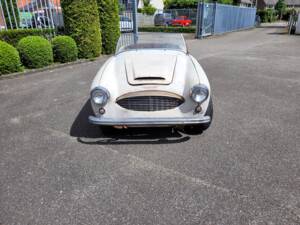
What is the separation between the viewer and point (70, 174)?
8.95 ft

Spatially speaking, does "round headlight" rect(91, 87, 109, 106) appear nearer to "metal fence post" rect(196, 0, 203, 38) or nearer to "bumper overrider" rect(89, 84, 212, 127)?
"bumper overrider" rect(89, 84, 212, 127)

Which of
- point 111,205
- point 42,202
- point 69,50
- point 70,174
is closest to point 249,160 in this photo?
point 111,205

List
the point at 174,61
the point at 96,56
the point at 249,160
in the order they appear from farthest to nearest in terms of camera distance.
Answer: the point at 96,56 < the point at 174,61 < the point at 249,160

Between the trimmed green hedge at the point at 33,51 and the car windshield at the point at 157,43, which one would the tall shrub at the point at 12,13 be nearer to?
the trimmed green hedge at the point at 33,51

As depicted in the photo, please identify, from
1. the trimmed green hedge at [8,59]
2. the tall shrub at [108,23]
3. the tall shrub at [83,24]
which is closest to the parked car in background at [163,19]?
the tall shrub at [108,23]

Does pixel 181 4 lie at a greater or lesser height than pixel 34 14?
greater

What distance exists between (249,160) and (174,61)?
5.72 feet

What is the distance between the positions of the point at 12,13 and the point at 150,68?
24.8 ft

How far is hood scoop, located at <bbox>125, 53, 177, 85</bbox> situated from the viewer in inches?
126

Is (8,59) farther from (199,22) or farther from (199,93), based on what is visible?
(199,22)

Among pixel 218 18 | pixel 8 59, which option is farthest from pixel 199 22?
pixel 8 59

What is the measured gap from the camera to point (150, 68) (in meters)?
3.42

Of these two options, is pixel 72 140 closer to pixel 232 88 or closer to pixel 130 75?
pixel 130 75

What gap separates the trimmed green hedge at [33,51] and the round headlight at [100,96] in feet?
17.9
